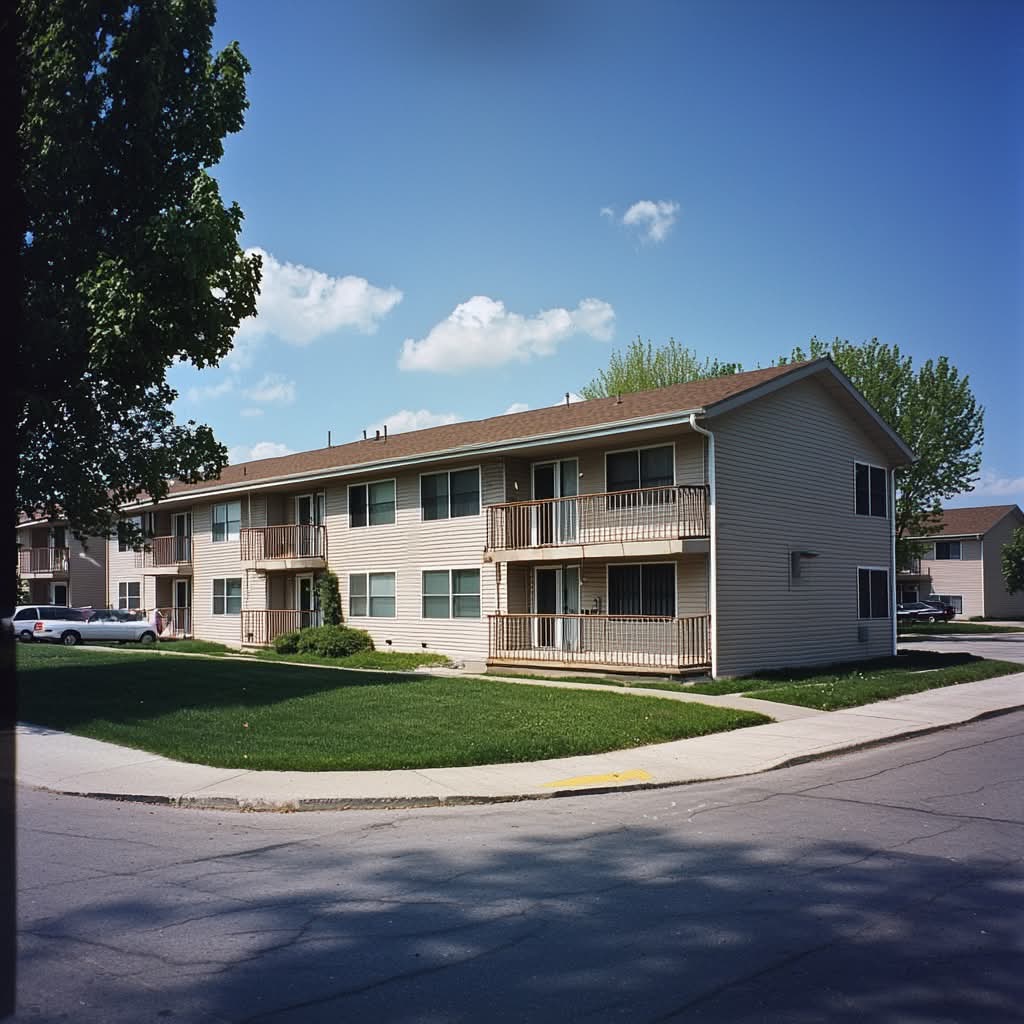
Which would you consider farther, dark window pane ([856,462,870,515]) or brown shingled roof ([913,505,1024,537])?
brown shingled roof ([913,505,1024,537])

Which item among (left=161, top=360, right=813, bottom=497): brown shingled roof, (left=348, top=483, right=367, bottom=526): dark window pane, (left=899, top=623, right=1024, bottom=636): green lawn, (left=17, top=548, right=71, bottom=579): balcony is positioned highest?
(left=161, top=360, right=813, bottom=497): brown shingled roof

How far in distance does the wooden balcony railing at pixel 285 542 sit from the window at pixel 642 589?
1162cm

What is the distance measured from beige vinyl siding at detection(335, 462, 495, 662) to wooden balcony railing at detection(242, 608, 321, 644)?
8.31ft

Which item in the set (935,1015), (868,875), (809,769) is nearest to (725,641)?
(809,769)

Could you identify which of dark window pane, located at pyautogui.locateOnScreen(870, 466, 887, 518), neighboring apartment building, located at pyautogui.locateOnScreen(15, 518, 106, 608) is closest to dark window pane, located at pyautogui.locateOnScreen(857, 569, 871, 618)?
dark window pane, located at pyautogui.locateOnScreen(870, 466, 887, 518)

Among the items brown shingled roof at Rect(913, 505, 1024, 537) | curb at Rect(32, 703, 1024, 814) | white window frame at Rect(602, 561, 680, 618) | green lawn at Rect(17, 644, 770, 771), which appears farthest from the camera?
brown shingled roof at Rect(913, 505, 1024, 537)

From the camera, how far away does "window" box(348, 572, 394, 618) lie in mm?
29688

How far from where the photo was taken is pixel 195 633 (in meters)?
39.0

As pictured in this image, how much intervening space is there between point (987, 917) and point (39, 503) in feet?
57.4

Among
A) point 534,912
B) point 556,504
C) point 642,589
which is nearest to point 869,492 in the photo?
point 642,589

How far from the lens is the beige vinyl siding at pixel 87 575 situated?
51.3 m

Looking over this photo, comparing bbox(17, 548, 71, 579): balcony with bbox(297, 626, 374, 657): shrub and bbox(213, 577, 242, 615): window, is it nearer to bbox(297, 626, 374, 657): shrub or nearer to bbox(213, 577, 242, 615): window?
bbox(213, 577, 242, 615): window

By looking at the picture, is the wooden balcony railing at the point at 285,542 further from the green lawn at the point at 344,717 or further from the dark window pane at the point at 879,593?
the dark window pane at the point at 879,593

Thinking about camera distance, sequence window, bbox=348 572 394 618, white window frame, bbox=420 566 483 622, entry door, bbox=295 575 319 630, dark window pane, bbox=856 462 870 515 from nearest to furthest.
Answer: white window frame, bbox=420 566 483 622, dark window pane, bbox=856 462 870 515, window, bbox=348 572 394 618, entry door, bbox=295 575 319 630
